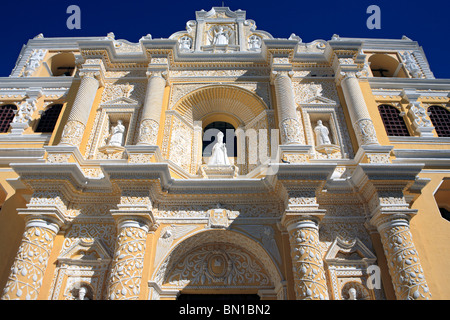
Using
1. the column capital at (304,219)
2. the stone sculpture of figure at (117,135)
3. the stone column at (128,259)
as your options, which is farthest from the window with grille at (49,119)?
the column capital at (304,219)

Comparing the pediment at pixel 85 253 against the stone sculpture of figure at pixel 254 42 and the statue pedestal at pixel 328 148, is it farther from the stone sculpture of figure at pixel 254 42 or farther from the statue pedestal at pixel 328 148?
the stone sculpture of figure at pixel 254 42

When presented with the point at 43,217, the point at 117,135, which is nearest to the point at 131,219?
the point at 43,217

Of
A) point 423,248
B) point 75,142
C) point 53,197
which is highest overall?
point 75,142

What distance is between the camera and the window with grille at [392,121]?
1053 cm

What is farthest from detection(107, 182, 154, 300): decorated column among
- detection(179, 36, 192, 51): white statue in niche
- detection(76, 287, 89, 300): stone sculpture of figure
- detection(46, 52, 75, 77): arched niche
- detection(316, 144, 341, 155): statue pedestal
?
detection(46, 52, 75, 77): arched niche

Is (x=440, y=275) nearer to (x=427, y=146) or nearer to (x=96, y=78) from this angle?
(x=427, y=146)

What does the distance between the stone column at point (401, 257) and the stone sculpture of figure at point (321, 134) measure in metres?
2.78

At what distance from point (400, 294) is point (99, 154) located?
26.6 feet

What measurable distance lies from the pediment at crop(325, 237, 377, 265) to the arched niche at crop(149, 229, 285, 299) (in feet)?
4.40

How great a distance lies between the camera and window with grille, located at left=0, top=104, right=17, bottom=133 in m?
10.7

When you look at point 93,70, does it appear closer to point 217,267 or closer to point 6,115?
point 6,115
